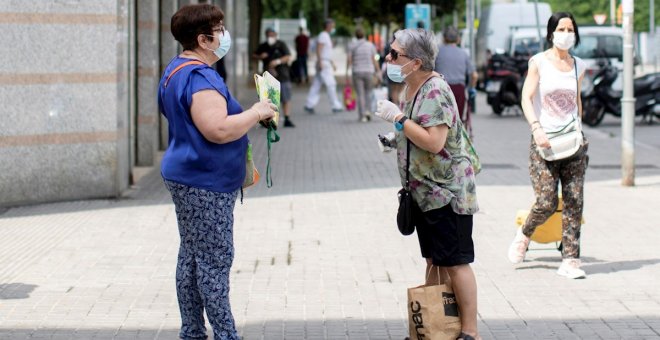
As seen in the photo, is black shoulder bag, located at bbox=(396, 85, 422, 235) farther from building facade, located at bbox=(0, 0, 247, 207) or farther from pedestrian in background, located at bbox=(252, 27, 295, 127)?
pedestrian in background, located at bbox=(252, 27, 295, 127)

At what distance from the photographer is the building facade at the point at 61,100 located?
480 inches

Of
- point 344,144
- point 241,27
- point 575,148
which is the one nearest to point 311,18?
point 241,27

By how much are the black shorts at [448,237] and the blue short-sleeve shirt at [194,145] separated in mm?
942

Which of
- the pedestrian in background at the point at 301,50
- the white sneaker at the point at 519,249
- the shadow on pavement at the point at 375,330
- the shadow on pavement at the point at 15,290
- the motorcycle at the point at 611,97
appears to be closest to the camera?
the shadow on pavement at the point at 375,330

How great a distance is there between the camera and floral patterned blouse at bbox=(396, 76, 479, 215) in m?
6.20

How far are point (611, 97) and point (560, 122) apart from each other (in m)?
16.2

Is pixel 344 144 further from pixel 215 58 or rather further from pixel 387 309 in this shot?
pixel 215 58

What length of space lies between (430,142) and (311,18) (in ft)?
211

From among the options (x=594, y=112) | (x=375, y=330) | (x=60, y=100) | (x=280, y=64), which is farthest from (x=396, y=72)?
(x=594, y=112)

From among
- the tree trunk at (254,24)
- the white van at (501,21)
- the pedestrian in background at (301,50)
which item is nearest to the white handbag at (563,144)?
the white van at (501,21)

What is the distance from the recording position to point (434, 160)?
6.26 m

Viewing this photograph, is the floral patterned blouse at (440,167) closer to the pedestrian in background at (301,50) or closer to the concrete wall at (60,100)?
the concrete wall at (60,100)

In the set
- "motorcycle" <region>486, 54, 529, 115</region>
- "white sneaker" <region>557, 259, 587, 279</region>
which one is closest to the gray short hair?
"white sneaker" <region>557, 259, 587, 279</region>

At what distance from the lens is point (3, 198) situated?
12164mm
